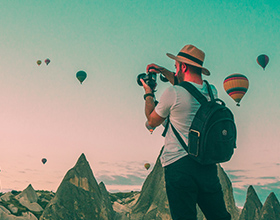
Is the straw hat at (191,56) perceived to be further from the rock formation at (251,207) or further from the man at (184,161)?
the rock formation at (251,207)

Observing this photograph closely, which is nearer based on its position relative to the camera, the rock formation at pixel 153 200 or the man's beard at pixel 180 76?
the man's beard at pixel 180 76

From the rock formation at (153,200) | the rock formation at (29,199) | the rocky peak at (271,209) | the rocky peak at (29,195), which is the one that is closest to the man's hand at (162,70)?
the rock formation at (153,200)

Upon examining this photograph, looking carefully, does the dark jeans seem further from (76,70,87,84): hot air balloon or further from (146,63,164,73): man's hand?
(76,70,87,84): hot air balloon

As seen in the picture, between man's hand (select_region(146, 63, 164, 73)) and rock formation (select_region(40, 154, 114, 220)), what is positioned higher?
man's hand (select_region(146, 63, 164, 73))

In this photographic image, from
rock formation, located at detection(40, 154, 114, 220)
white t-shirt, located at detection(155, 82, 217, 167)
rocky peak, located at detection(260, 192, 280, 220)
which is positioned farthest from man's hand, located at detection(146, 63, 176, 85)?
rocky peak, located at detection(260, 192, 280, 220)

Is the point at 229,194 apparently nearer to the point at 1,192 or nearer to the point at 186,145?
the point at 1,192

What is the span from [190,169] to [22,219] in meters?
63.3

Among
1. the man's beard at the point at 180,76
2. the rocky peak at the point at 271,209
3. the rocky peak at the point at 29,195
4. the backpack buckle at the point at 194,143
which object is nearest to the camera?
the backpack buckle at the point at 194,143

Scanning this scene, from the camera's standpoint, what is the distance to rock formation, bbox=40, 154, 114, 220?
1962 inches

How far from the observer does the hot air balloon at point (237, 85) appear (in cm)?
3597

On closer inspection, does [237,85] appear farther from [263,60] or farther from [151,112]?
[151,112]

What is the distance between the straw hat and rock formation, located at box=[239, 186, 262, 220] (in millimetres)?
64136

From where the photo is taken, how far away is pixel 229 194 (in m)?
57.9

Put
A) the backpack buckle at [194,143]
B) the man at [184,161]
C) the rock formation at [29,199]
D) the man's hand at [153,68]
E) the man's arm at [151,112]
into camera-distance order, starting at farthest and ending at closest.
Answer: the rock formation at [29,199], the man's hand at [153,68], the man's arm at [151,112], the man at [184,161], the backpack buckle at [194,143]
